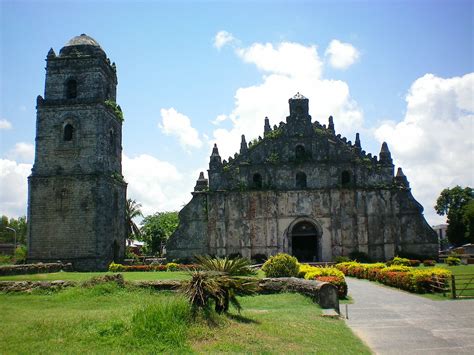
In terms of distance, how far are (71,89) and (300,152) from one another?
749 inches

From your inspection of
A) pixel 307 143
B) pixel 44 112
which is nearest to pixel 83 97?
pixel 44 112

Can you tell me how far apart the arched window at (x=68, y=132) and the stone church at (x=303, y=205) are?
10.4 meters

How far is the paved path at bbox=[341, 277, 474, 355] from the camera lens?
9.41 meters

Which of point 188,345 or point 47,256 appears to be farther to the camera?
point 47,256

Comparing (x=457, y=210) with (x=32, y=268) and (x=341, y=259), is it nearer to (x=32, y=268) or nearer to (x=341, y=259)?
(x=341, y=259)

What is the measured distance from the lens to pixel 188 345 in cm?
816

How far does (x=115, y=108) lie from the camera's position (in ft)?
128

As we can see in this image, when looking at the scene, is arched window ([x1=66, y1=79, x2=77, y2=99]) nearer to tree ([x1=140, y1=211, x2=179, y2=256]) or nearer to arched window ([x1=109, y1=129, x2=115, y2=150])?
arched window ([x1=109, y1=129, x2=115, y2=150])

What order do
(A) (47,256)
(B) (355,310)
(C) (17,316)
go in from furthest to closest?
(A) (47,256)
(B) (355,310)
(C) (17,316)

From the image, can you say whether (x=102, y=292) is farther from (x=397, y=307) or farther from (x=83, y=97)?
(x=83, y=97)

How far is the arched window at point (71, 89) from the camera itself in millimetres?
37188

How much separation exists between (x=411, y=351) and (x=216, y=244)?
28.1 metres

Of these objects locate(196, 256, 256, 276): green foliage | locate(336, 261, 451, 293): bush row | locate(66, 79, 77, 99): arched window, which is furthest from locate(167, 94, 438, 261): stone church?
locate(196, 256, 256, 276): green foliage

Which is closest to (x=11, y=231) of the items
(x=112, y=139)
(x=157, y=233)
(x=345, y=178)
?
(x=157, y=233)
